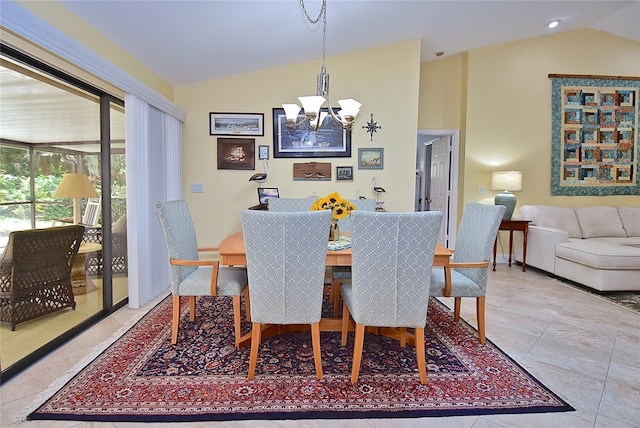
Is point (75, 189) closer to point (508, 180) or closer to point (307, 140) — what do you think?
point (307, 140)

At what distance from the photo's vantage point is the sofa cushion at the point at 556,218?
15.6 feet

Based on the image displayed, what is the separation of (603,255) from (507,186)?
1.48 m

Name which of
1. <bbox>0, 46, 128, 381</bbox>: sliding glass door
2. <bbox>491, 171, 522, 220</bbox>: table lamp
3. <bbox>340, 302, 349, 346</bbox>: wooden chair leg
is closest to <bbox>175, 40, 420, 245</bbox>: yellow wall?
<bbox>0, 46, 128, 381</bbox>: sliding glass door

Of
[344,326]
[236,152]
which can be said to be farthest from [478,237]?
[236,152]

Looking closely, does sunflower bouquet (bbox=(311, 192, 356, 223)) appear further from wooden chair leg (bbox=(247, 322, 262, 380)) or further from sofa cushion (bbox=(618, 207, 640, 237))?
sofa cushion (bbox=(618, 207, 640, 237))

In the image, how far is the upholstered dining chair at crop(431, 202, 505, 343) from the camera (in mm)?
2381

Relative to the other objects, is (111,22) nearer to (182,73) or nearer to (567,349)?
(182,73)

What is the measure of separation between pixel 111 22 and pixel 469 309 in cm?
378

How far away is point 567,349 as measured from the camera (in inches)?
97.1

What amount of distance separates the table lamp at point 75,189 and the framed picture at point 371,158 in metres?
2.93

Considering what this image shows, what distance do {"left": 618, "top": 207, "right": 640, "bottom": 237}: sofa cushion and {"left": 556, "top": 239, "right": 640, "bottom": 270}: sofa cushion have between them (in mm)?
1010

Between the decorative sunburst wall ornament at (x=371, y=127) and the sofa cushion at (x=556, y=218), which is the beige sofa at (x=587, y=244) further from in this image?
the decorative sunburst wall ornament at (x=371, y=127)

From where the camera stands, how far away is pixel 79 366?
216 centimetres

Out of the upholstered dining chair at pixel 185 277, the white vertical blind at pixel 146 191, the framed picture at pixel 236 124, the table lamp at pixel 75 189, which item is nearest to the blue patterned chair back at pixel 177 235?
the upholstered dining chair at pixel 185 277
